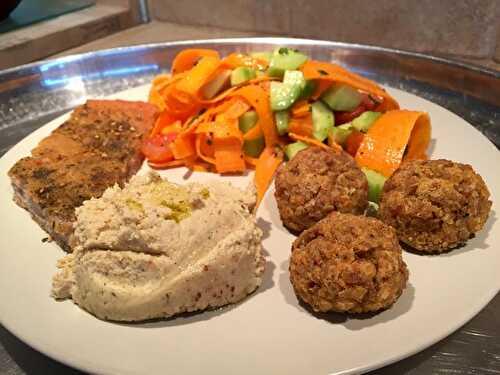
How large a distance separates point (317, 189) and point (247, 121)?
2.38ft

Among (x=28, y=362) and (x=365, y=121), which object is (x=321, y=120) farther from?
(x=28, y=362)

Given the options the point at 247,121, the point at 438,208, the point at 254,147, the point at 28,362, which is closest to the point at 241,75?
the point at 247,121

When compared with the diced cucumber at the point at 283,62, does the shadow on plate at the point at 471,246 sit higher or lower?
lower

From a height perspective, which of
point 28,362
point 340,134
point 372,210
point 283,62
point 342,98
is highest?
point 283,62

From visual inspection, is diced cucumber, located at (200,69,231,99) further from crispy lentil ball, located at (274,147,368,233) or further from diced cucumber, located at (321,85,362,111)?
crispy lentil ball, located at (274,147,368,233)

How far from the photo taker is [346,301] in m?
1.56

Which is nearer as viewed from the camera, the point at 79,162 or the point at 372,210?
the point at 372,210

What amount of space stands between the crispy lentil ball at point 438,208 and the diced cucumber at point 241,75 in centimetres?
109

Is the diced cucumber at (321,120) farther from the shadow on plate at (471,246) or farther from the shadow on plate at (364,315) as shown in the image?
the shadow on plate at (364,315)

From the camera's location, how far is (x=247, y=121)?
2576 millimetres

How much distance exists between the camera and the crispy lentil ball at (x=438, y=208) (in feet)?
5.93

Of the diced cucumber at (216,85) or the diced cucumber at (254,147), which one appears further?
the diced cucumber at (216,85)

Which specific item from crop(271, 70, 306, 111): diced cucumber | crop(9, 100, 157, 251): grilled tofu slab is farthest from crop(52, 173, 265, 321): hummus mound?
crop(271, 70, 306, 111): diced cucumber

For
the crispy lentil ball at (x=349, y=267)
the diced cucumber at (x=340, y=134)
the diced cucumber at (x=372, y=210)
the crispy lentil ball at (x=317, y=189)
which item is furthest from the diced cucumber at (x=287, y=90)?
the crispy lentil ball at (x=349, y=267)
